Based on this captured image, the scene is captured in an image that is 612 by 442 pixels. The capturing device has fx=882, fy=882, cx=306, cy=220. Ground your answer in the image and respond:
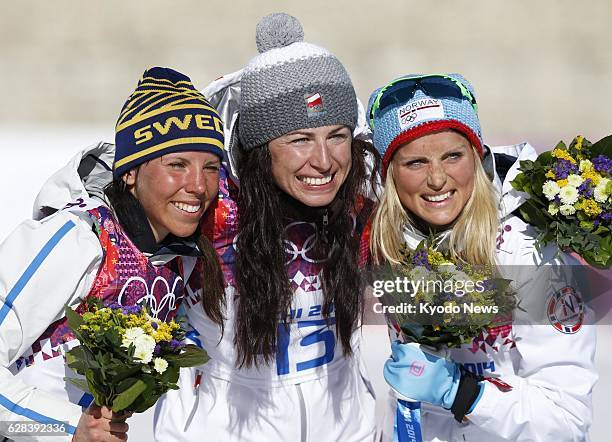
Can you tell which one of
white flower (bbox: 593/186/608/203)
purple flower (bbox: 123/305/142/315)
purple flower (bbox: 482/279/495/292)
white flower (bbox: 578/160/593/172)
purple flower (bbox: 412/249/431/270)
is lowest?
purple flower (bbox: 123/305/142/315)

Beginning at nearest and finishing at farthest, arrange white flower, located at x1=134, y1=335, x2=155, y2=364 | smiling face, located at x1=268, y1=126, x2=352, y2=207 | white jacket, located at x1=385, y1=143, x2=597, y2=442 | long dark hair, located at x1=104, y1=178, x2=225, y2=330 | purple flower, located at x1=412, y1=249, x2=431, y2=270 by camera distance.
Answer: white flower, located at x1=134, y1=335, x2=155, y2=364 → purple flower, located at x1=412, y1=249, x2=431, y2=270 → white jacket, located at x1=385, y1=143, x2=597, y2=442 → long dark hair, located at x1=104, y1=178, x2=225, y2=330 → smiling face, located at x1=268, y1=126, x2=352, y2=207

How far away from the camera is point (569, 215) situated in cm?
309

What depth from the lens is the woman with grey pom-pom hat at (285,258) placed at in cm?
340

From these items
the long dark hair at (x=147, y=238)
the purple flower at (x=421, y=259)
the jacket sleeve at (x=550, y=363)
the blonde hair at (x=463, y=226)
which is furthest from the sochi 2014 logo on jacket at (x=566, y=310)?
the long dark hair at (x=147, y=238)

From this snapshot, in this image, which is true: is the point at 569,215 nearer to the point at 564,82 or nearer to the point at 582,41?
the point at 564,82

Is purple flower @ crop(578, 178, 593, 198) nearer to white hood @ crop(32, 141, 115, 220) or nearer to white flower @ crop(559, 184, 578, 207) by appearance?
white flower @ crop(559, 184, 578, 207)

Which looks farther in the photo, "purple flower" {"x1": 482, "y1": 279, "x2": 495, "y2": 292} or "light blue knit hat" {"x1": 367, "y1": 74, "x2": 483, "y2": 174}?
"light blue knit hat" {"x1": 367, "y1": 74, "x2": 483, "y2": 174}

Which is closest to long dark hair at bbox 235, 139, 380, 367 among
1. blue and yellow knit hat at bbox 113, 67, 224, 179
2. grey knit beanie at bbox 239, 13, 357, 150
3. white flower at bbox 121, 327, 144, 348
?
grey knit beanie at bbox 239, 13, 357, 150

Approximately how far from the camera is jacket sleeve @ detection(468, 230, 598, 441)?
3.11 meters

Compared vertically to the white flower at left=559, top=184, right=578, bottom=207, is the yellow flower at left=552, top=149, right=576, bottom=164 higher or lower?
higher

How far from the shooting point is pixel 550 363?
316 cm

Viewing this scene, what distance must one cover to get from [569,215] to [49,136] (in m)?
4.46

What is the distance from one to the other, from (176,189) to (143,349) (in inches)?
28.2

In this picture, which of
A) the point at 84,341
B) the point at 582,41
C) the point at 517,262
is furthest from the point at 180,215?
the point at 582,41
